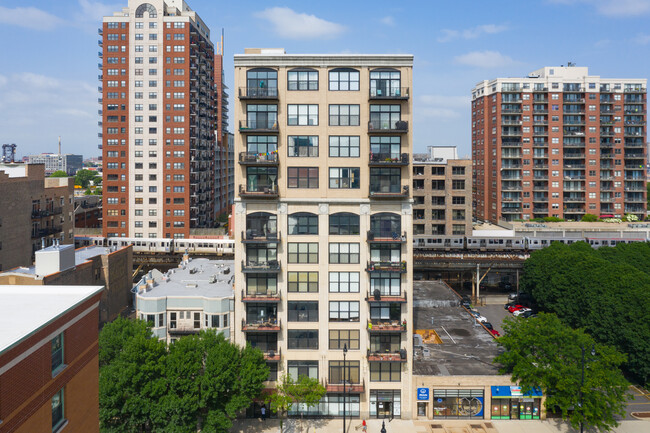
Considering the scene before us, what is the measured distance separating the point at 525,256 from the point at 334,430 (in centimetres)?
6196

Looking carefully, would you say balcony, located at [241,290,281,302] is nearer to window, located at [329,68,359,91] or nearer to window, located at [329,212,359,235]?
window, located at [329,212,359,235]

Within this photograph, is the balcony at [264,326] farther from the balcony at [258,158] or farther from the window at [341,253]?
the balcony at [258,158]

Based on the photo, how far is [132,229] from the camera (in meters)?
106

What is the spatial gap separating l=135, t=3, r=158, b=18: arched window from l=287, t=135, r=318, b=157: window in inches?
3061

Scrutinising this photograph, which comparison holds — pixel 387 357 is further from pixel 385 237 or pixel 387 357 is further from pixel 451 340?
pixel 451 340

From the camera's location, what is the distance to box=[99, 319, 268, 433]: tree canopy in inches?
1460

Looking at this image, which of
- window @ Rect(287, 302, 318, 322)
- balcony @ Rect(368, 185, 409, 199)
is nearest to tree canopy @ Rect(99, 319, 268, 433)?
window @ Rect(287, 302, 318, 322)

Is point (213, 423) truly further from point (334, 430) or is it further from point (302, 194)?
point (302, 194)

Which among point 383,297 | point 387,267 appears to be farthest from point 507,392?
point 387,267

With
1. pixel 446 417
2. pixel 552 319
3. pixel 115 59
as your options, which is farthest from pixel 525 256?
pixel 115 59

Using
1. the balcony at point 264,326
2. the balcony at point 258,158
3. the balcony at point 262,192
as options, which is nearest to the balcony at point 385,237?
the balcony at point 262,192

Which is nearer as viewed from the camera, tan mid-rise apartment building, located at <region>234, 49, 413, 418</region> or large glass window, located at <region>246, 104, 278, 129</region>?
tan mid-rise apartment building, located at <region>234, 49, 413, 418</region>

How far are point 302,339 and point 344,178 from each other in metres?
16.5

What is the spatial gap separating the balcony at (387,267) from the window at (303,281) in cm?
545
